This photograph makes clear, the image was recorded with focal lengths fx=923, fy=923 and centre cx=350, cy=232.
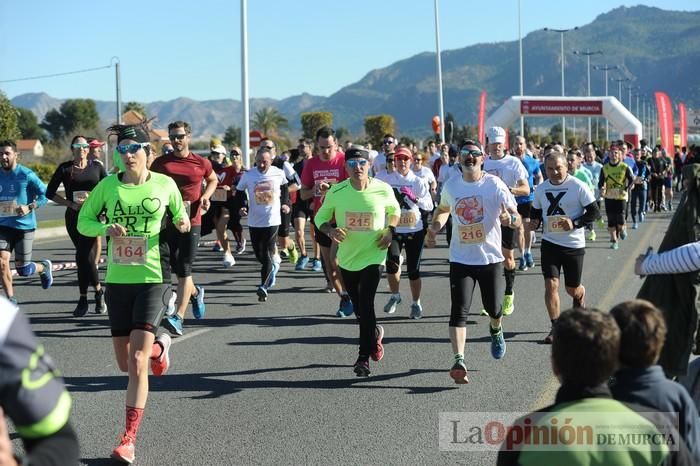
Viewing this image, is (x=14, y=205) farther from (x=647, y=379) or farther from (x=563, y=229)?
(x=647, y=379)

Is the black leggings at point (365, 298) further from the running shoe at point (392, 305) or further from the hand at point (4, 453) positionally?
the hand at point (4, 453)

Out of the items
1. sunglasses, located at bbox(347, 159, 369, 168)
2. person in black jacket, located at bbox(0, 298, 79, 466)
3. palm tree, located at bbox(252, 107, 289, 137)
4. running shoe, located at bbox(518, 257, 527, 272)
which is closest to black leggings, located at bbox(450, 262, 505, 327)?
sunglasses, located at bbox(347, 159, 369, 168)

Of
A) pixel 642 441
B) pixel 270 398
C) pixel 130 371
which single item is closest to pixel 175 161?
pixel 270 398

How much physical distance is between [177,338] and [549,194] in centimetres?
399

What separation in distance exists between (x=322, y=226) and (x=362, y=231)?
0.43 m

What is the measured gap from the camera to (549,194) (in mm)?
9117

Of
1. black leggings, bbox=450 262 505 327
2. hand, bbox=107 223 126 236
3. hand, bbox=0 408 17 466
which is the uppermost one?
hand, bbox=107 223 126 236

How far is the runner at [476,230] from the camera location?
7496 millimetres

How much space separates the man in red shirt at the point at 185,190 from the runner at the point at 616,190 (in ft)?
33.9

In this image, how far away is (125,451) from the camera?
5340mm

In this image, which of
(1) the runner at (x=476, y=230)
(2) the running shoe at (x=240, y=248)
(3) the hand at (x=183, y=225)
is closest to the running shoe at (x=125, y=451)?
(3) the hand at (x=183, y=225)

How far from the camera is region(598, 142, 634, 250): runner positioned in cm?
1780

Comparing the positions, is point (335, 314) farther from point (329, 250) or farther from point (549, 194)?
point (549, 194)

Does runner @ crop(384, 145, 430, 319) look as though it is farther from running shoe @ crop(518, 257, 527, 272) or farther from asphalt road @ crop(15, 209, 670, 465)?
running shoe @ crop(518, 257, 527, 272)
